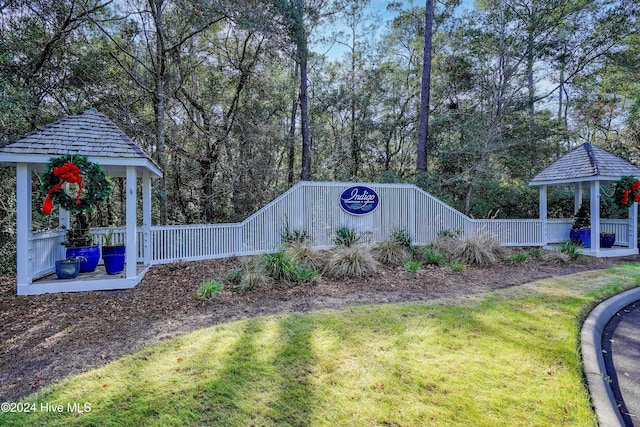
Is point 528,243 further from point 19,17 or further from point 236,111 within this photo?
point 19,17

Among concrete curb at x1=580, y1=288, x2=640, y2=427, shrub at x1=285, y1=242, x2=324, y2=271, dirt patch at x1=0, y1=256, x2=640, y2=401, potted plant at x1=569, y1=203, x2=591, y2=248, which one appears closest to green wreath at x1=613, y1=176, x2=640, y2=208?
potted plant at x1=569, y1=203, x2=591, y2=248

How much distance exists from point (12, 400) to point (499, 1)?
50.5ft

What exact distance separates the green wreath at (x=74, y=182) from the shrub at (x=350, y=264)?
4.37 meters

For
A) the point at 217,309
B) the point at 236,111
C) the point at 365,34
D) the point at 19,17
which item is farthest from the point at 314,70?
the point at 217,309

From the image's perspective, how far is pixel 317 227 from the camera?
8.30 meters

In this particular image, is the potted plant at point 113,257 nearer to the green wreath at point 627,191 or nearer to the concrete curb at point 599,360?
the concrete curb at point 599,360

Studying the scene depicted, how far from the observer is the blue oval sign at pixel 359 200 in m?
8.40

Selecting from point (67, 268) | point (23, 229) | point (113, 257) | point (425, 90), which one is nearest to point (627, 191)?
point (425, 90)

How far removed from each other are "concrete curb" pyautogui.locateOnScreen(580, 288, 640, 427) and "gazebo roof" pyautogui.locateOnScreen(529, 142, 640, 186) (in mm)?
5354

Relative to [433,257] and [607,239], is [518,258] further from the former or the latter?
[607,239]

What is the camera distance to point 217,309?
4.48 meters

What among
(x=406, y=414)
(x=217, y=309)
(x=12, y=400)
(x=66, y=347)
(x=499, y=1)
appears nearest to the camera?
(x=406, y=414)

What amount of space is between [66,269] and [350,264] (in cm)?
523

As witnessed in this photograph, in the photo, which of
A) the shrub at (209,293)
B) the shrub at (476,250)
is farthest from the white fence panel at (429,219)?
the shrub at (209,293)
